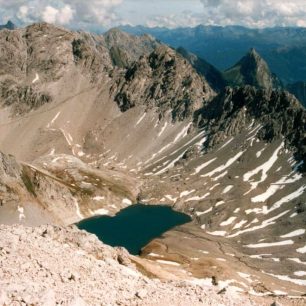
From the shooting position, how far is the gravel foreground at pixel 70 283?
39.7 meters

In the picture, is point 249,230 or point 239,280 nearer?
point 239,280

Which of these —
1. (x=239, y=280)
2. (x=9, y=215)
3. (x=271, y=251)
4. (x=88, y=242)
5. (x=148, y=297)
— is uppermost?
(x=148, y=297)

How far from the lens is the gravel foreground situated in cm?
3966

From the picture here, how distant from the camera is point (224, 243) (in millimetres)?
182875

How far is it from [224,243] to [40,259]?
14307 centimetres

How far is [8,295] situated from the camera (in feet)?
126

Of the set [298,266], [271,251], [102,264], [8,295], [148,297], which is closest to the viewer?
[8,295]

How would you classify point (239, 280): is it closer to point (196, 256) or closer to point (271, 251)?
point (196, 256)

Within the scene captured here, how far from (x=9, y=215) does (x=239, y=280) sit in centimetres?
10189

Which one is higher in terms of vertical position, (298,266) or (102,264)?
(102,264)

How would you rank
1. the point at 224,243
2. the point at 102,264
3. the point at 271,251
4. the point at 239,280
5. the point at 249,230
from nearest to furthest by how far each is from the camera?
the point at 102,264, the point at 239,280, the point at 271,251, the point at 224,243, the point at 249,230

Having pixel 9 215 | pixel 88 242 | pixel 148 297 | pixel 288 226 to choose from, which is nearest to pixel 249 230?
pixel 288 226

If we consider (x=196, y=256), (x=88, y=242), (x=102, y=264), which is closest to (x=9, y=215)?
(x=196, y=256)

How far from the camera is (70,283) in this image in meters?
43.6
